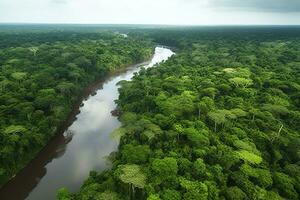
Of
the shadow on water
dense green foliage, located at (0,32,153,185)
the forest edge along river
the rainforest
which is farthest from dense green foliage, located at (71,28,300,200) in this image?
dense green foliage, located at (0,32,153,185)

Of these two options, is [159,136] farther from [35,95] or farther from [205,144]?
[35,95]

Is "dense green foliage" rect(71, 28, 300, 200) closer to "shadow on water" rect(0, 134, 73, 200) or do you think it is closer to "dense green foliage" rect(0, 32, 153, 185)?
"shadow on water" rect(0, 134, 73, 200)

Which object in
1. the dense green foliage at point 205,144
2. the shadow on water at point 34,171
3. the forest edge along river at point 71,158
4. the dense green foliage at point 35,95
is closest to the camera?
the dense green foliage at point 205,144

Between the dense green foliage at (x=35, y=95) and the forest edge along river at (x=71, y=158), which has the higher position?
the dense green foliage at (x=35, y=95)

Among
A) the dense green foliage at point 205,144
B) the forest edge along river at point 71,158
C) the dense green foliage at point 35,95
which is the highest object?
the dense green foliage at point 205,144

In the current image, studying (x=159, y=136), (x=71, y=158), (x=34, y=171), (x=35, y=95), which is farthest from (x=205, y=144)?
(x=35, y=95)

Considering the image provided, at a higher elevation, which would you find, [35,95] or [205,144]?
[205,144]

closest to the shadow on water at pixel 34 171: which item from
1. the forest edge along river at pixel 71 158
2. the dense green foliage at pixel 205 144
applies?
the forest edge along river at pixel 71 158

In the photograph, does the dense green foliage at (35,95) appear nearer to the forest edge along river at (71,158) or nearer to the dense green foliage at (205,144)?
the forest edge along river at (71,158)

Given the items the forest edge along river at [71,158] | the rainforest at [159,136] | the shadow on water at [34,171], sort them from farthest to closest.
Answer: the forest edge along river at [71,158], the shadow on water at [34,171], the rainforest at [159,136]
